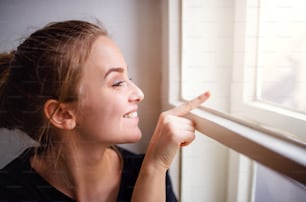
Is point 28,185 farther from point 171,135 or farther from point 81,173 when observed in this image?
point 171,135

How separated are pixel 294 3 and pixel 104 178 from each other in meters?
0.38

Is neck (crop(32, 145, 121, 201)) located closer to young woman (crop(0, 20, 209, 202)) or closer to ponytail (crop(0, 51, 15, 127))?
young woman (crop(0, 20, 209, 202))

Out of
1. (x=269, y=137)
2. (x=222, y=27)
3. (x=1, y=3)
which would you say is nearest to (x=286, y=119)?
(x=269, y=137)

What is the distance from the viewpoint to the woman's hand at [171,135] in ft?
1.18

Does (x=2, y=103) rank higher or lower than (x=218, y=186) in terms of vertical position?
higher

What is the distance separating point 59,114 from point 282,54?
32cm

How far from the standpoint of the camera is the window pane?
317 millimetres

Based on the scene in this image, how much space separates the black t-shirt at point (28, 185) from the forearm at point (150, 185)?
0.06 meters

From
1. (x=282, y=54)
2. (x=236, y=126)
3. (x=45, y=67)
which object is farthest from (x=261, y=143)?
(x=45, y=67)

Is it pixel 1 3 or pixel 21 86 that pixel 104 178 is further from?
pixel 1 3

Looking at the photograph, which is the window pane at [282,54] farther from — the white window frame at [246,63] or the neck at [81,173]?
the neck at [81,173]

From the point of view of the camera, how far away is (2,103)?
40cm

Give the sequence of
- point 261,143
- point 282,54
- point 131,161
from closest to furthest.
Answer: point 261,143, point 282,54, point 131,161

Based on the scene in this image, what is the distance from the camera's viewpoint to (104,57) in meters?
0.36
